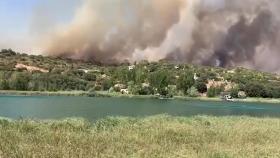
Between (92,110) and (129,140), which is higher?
(92,110)

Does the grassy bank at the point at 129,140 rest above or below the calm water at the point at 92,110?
below

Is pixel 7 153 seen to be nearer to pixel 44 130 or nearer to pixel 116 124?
pixel 44 130

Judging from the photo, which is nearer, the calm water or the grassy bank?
the grassy bank

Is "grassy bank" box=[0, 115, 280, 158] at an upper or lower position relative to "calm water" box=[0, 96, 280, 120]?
lower

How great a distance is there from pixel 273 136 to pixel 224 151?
10.9 m

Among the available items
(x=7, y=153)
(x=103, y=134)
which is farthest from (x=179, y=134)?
(x=7, y=153)

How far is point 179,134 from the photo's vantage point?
1379 inches

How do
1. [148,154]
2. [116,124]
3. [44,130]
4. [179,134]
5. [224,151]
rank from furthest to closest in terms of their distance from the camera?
[116,124] < [179,134] < [44,130] < [224,151] < [148,154]

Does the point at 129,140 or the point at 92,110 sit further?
the point at 92,110

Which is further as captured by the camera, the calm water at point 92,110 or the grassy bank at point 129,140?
the calm water at point 92,110

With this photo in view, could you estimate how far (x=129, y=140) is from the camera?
29.9 m

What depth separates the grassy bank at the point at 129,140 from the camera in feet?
80.7

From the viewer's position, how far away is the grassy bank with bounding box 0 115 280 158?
24.6 meters

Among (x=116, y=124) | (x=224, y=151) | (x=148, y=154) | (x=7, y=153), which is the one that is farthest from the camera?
(x=116, y=124)
